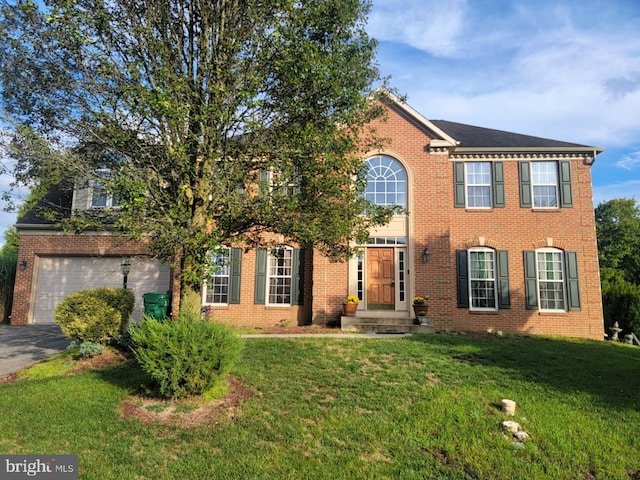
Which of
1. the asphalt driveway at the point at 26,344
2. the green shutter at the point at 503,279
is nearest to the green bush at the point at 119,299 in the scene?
the asphalt driveway at the point at 26,344

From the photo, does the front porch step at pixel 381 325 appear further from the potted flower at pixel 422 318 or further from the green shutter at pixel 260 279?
the green shutter at pixel 260 279

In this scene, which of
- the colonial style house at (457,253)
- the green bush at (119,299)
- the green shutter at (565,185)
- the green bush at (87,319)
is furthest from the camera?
the green shutter at (565,185)

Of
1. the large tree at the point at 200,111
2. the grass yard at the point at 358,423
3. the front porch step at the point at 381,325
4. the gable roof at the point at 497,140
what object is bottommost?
the grass yard at the point at 358,423

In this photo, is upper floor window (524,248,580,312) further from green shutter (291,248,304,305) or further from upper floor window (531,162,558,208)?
green shutter (291,248,304,305)

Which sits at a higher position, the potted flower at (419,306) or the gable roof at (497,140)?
the gable roof at (497,140)

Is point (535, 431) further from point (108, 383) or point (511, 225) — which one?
point (511, 225)

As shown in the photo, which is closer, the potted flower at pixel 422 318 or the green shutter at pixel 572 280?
the potted flower at pixel 422 318

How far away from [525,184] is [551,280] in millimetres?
3223

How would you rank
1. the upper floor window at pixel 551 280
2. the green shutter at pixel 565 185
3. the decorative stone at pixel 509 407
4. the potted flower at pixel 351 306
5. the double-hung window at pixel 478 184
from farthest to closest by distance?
1. the double-hung window at pixel 478 184
2. the green shutter at pixel 565 185
3. the upper floor window at pixel 551 280
4. the potted flower at pixel 351 306
5. the decorative stone at pixel 509 407

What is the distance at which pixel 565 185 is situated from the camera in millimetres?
13062

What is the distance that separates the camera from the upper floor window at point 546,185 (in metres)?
13.1

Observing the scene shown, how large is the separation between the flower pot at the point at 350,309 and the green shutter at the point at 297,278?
1770 millimetres

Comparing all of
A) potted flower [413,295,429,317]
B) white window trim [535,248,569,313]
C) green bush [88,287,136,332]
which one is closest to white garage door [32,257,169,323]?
green bush [88,287,136,332]

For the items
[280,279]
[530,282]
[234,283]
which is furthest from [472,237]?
[234,283]
